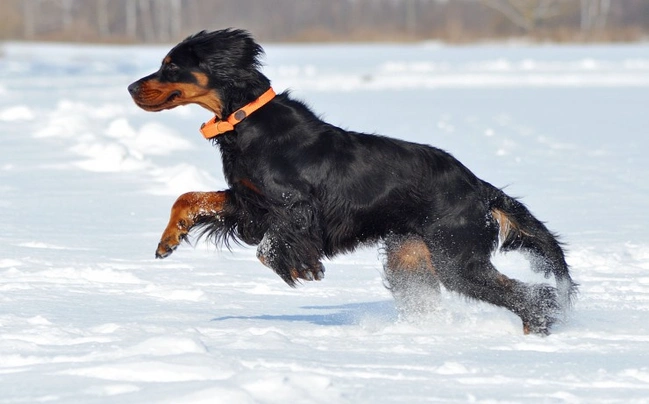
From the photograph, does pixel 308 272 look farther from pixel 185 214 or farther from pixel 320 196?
pixel 185 214

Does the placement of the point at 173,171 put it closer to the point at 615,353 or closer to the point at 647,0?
the point at 615,353

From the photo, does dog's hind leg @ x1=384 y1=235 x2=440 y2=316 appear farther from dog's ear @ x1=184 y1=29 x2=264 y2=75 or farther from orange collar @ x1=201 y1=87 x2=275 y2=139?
dog's ear @ x1=184 y1=29 x2=264 y2=75

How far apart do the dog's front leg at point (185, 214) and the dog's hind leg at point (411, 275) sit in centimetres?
77

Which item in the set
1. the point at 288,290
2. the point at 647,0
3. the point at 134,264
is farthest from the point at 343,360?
the point at 647,0

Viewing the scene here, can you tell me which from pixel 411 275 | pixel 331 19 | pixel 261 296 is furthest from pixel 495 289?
pixel 331 19

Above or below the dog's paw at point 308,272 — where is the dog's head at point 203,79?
above

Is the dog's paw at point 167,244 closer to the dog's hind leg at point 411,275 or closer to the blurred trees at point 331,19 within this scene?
the dog's hind leg at point 411,275

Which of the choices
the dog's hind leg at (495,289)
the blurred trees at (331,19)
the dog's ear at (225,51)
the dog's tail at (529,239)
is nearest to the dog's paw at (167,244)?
the dog's ear at (225,51)

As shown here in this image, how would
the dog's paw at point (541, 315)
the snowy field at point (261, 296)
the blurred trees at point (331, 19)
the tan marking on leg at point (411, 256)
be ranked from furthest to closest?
the blurred trees at point (331, 19)
the tan marking on leg at point (411, 256)
the dog's paw at point (541, 315)
the snowy field at point (261, 296)

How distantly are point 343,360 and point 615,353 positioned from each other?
3.56 ft

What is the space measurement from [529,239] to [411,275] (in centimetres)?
55

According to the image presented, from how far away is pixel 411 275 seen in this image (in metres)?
4.62

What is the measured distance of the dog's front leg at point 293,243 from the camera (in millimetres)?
4477

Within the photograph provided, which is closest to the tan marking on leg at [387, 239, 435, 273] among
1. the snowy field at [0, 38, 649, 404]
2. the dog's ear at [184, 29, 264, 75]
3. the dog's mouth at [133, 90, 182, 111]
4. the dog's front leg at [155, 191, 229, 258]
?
the snowy field at [0, 38, 649, 404]
